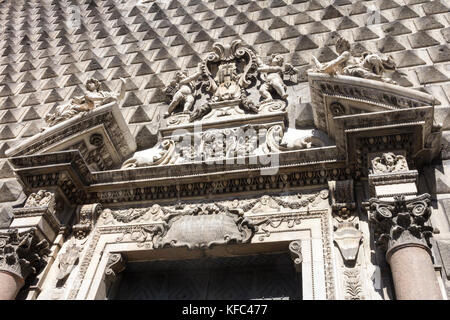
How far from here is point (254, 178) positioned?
7105 mm

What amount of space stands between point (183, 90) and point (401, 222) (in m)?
5.01

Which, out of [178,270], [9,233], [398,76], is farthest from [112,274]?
[398,76]

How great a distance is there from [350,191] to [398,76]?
2.87 meters

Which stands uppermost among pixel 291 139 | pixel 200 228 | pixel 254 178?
pixel 291 139

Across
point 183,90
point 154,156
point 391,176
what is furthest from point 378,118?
point 183,90

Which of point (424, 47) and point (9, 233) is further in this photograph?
point (424, 47)

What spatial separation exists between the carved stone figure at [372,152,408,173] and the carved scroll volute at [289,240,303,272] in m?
1.37

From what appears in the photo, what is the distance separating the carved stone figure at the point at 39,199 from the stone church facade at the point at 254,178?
2cm

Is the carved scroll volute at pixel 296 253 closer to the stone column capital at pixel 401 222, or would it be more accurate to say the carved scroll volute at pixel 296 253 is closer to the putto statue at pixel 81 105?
the stone column capital at pixel 401 222

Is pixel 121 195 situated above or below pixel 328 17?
below

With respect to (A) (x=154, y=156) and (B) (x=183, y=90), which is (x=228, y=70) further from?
(A) (x=154, y=156)

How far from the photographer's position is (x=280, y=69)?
8898 mm

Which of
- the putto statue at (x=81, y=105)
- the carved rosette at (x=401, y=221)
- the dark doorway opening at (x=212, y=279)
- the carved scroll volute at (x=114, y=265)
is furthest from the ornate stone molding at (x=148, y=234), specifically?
the putto statue at (x=81, y=105)
